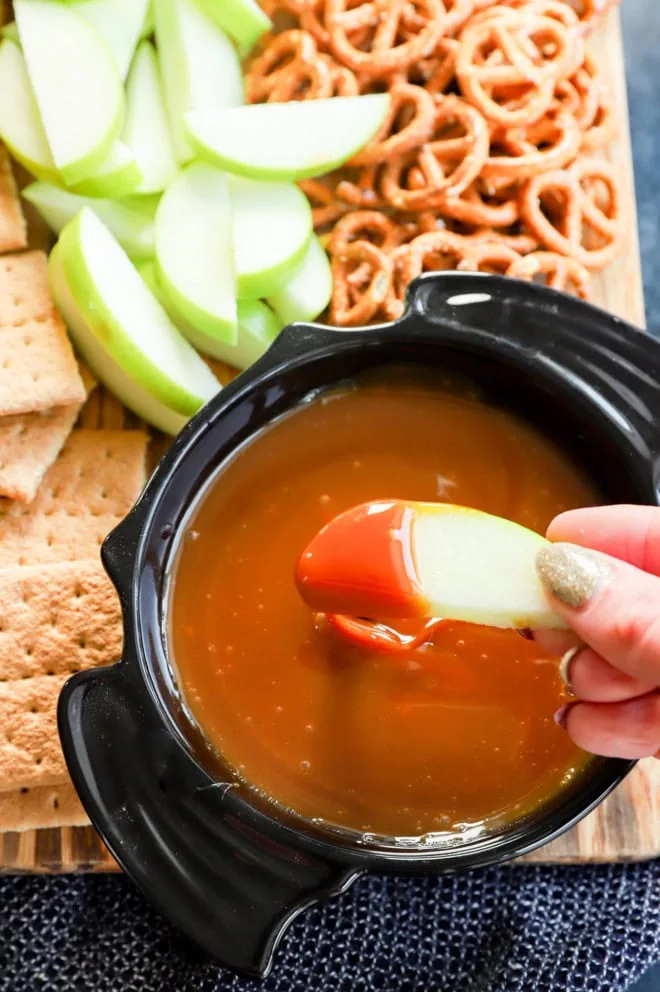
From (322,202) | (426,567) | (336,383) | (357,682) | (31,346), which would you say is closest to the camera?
(426,567)

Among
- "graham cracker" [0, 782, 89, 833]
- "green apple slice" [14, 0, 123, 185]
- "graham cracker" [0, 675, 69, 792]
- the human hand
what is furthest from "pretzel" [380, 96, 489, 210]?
"graham cracker" [0, 782, 89, 833]

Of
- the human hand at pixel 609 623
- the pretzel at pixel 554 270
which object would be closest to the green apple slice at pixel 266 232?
the pretzel at pixel 554 270

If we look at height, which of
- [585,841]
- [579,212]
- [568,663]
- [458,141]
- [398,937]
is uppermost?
[458,141]

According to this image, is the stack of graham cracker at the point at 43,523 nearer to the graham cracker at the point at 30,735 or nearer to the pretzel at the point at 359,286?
the graham cracker at the point at 30,735

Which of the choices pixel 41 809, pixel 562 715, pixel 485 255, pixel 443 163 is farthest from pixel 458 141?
pixel 41 809

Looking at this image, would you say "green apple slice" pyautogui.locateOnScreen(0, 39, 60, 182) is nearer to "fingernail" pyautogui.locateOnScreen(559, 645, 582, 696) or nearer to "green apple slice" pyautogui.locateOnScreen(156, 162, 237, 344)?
"green apple slice" pyautogui.locateOnScreen(156, 162, 237, 344)

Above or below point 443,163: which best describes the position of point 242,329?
below

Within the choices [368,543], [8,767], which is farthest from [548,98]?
[8,767]

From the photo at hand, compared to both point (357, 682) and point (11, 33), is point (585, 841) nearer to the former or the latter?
point (357, 682)
